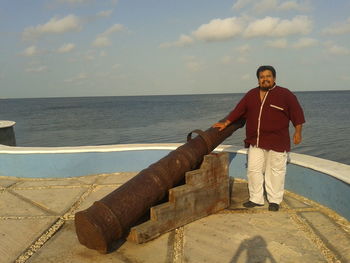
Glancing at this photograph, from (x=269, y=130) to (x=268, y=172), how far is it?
60cm

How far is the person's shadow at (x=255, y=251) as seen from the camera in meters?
3.04

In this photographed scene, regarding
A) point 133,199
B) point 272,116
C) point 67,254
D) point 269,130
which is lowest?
point 67,254

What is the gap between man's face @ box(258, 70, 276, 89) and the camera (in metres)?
3.97

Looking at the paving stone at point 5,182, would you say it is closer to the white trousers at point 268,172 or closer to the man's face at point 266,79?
the white trousers at point 268,172

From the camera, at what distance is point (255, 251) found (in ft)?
10.5

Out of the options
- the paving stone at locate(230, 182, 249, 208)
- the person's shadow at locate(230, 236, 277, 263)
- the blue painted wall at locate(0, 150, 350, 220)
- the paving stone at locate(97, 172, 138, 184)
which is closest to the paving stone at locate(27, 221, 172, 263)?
the person's shadow at locate(230, 236, 277, 263)

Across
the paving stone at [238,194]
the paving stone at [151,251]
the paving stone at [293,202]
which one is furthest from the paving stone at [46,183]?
the paving stone at [293,202]

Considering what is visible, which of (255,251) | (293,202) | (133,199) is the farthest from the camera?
(293,202)

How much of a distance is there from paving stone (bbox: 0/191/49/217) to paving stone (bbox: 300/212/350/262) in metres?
3.54

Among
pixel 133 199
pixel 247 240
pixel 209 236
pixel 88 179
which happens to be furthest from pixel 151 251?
pixel 88 179

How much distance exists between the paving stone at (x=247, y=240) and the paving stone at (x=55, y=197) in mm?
2017

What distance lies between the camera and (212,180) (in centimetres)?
417

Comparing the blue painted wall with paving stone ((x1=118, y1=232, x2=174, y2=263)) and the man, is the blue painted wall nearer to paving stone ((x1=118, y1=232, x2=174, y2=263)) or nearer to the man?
the man

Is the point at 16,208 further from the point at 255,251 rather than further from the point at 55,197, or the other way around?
the point at 255,251
